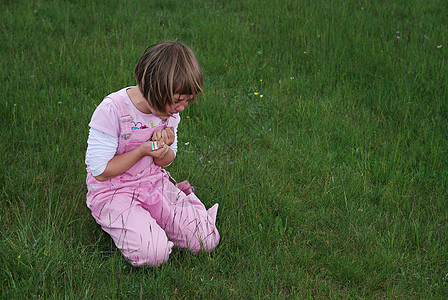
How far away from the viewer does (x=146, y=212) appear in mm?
2828

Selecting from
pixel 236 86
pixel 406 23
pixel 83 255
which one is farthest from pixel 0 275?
pixel 406 23

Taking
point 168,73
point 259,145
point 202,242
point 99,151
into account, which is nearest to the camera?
point 168,73

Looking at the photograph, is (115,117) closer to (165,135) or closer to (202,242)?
(165,135)

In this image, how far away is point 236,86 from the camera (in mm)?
4582

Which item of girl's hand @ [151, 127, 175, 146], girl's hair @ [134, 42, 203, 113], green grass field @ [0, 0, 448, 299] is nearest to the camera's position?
girl's hair @ [134, 42, 203, 113]

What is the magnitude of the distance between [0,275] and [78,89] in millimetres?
2152

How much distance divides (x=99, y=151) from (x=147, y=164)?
37cm

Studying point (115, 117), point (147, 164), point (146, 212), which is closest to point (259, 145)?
point (147, 164)

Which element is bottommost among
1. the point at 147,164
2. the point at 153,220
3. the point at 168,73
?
the point at 153,220

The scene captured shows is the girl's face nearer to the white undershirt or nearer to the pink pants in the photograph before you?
the white undershirt

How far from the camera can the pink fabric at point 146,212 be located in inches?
105

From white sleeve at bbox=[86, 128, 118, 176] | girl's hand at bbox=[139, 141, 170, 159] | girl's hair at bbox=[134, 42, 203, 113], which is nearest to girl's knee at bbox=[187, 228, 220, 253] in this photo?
girl's hand at bbox=[139, 141, 170, 159]

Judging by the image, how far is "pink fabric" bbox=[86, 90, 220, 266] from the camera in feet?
8.75

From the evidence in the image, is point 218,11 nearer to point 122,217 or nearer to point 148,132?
point 148,132
